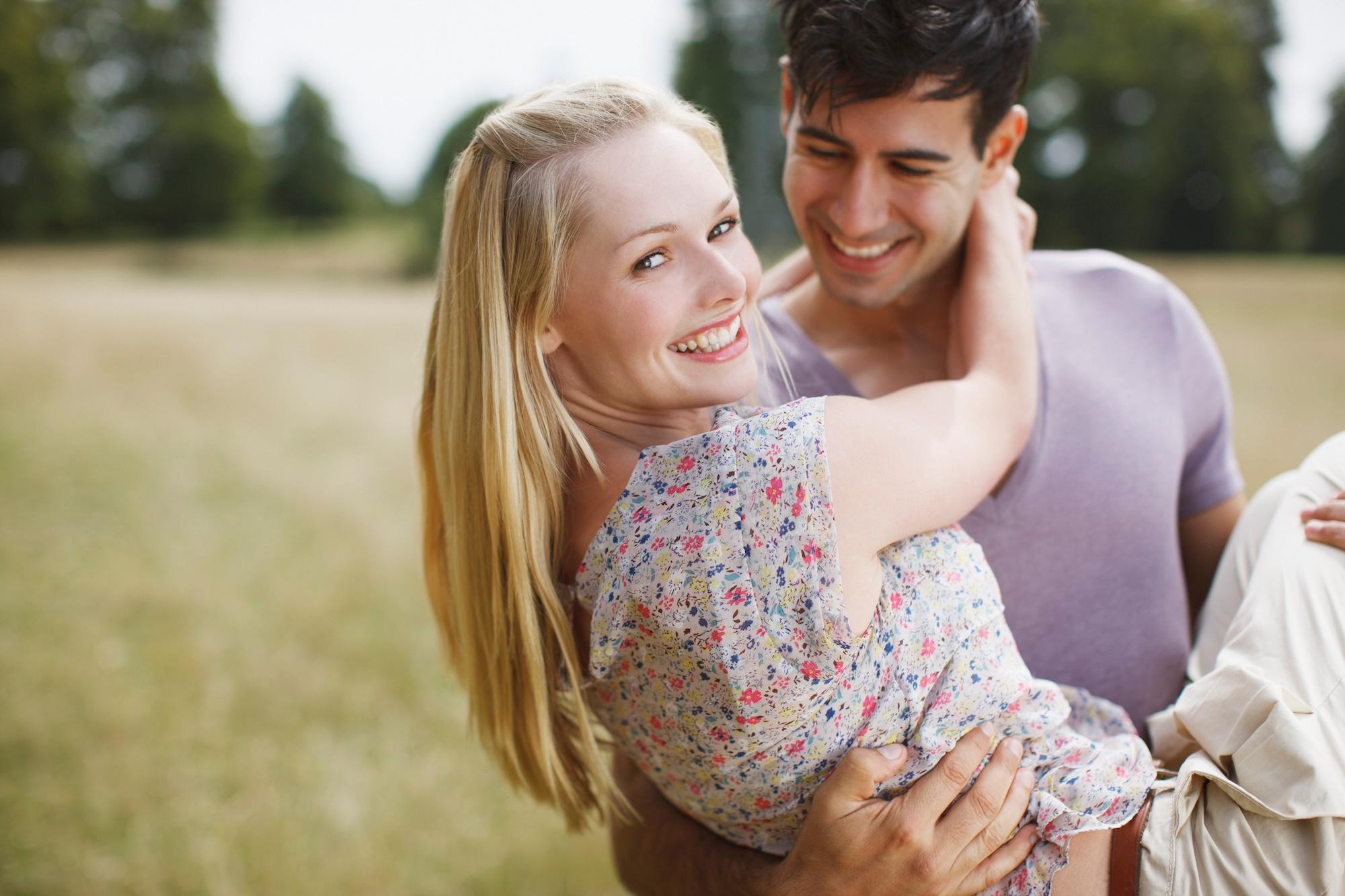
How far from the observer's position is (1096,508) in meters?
2.04

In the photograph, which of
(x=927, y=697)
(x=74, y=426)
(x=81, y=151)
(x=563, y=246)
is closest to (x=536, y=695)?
(x=927, y=697)

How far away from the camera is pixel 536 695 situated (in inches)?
69.7

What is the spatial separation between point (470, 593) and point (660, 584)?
21.9 inches

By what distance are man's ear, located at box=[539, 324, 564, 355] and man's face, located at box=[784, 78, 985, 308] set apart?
817mm

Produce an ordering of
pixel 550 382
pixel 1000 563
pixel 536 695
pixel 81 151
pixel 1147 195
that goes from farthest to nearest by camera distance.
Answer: pixel 1147 195 → pixel 81 151 → pixel 1000 563 → pixel 536 695 → pixel 550 382

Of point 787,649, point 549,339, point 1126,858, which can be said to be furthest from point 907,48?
point 1126,858

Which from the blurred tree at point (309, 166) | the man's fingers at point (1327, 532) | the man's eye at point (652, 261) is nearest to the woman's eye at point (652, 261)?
the man's eye at point (652, 261)

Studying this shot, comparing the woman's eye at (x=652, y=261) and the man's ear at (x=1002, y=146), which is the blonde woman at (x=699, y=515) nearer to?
the woman's eye at (x=652, y=261)

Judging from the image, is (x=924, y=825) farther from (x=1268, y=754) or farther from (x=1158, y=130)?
(x=1158, y=130)

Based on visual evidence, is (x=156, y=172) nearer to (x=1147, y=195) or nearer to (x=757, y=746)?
(x=1147, y=195)

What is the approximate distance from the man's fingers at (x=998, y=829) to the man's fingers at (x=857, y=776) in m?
0.15

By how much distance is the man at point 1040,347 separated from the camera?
6.51 ft

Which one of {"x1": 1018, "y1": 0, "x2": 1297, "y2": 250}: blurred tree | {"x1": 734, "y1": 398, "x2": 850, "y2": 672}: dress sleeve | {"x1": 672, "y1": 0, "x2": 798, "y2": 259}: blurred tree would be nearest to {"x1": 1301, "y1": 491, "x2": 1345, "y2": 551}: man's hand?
{"x1": 734, "y1": 398, "x2": 850, "y2": 672}: dress sleeve

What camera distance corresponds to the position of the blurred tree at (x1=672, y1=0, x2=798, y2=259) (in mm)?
16312
